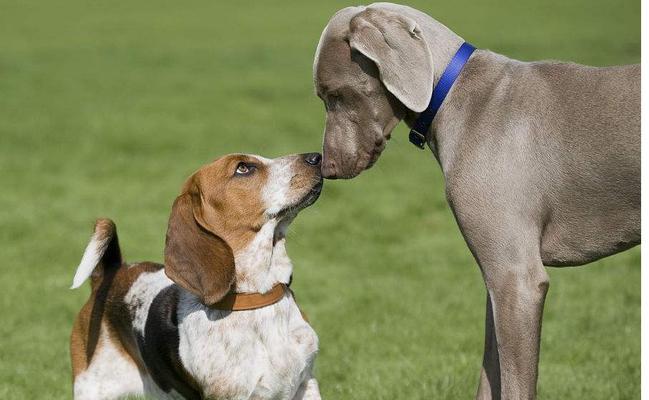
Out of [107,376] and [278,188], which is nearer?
[278,188]

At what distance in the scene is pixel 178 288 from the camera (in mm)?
6434

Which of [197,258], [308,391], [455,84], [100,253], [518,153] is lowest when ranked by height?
[308,391]

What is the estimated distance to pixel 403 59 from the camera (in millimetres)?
5691

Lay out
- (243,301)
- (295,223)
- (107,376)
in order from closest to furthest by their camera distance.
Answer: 1. (243,301)
2. (107,376)
3. (295,223)

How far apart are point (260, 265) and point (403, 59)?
4.36 ft

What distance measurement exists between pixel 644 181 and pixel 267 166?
6.75 ft

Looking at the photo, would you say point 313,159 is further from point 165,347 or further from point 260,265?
point 165,347

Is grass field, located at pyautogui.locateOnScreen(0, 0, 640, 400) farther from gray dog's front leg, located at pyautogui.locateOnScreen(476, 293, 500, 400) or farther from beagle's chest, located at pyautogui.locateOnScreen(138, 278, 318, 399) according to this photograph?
beagle's chest, located at pyautogui.locateOnScreen(138, 278, 318, 399)

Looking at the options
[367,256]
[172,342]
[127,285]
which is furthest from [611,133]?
[367,256]

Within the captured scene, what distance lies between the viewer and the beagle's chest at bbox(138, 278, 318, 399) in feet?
19.3

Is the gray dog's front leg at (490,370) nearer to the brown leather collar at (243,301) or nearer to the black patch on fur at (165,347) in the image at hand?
the brown leather collar at (243,301)

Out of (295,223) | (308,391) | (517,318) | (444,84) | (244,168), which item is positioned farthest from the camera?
(295,223)

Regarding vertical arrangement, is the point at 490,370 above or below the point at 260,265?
below

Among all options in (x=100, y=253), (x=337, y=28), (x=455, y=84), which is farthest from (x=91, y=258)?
(x=455, y=84)
